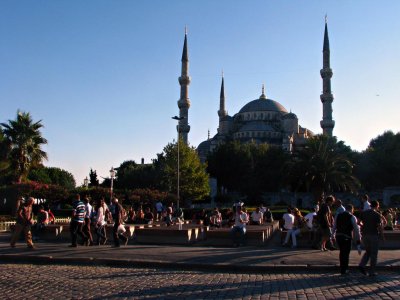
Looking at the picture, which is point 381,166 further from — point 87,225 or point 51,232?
point 87,225

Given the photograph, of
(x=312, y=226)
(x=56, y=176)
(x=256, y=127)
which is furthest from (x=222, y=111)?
(x=312, y=226)

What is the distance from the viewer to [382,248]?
15.1 meters

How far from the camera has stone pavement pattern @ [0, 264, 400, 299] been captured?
24.4ft

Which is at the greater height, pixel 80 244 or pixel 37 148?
pixel 37 148

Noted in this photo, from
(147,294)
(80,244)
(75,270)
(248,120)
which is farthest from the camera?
(248,120)

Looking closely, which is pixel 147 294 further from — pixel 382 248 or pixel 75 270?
pixel 382 248

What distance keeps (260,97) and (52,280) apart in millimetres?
99311

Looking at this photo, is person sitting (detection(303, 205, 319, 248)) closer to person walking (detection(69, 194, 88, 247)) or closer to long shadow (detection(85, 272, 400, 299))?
long shadow (detection(85, 272, 400, 299))

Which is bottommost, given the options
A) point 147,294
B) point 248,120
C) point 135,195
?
point 147,294

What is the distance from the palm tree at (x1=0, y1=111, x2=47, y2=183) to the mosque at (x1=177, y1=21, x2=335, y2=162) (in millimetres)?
37950

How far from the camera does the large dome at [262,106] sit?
327ft

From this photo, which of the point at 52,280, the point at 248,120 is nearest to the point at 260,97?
the point at 248,120

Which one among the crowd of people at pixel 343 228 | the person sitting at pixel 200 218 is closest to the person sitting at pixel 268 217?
the person sitting at pixel 200 218

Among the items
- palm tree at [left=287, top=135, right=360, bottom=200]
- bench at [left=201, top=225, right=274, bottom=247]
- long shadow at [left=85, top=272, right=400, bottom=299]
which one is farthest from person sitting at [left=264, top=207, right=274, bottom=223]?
long shadow at [left=85, top=272, right=400, bottom=299]
